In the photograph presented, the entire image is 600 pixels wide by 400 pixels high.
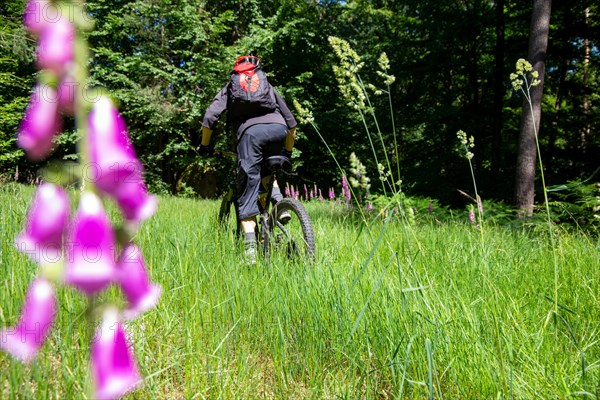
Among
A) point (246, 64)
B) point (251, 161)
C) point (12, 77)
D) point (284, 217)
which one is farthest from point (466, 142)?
point (12, 77)

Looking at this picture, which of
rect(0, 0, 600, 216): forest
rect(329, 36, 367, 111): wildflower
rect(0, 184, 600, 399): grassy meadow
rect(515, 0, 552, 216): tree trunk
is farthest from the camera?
rect(0, 0, 600, 216): forest

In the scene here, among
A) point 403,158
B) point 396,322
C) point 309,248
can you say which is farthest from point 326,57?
point 396,322

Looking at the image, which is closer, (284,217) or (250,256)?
(250,256)

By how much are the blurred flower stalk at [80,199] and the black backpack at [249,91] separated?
9.52 feet

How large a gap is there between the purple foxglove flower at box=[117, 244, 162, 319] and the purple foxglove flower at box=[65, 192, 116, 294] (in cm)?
3

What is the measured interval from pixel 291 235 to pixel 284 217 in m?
0.24

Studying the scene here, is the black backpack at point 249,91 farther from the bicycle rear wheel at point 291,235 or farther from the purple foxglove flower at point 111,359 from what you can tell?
the purple foxglove flower at point 111,359

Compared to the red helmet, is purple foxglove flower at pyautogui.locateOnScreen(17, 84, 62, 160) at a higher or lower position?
lower

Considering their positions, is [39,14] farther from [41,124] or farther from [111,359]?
[111,359]

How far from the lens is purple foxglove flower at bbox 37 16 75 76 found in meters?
0.34

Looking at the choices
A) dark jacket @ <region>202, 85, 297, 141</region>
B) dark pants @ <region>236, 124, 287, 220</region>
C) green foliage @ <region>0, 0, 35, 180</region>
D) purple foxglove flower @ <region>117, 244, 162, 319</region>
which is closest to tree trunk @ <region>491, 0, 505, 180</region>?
dark jacket @ <region>202, 85, 297, 141</region>

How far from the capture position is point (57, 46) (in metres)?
0.35

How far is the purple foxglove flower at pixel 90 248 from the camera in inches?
13.6

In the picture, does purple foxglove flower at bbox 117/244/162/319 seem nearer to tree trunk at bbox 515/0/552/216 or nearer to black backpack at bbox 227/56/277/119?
black backpack at bbox 227/56/277/119
